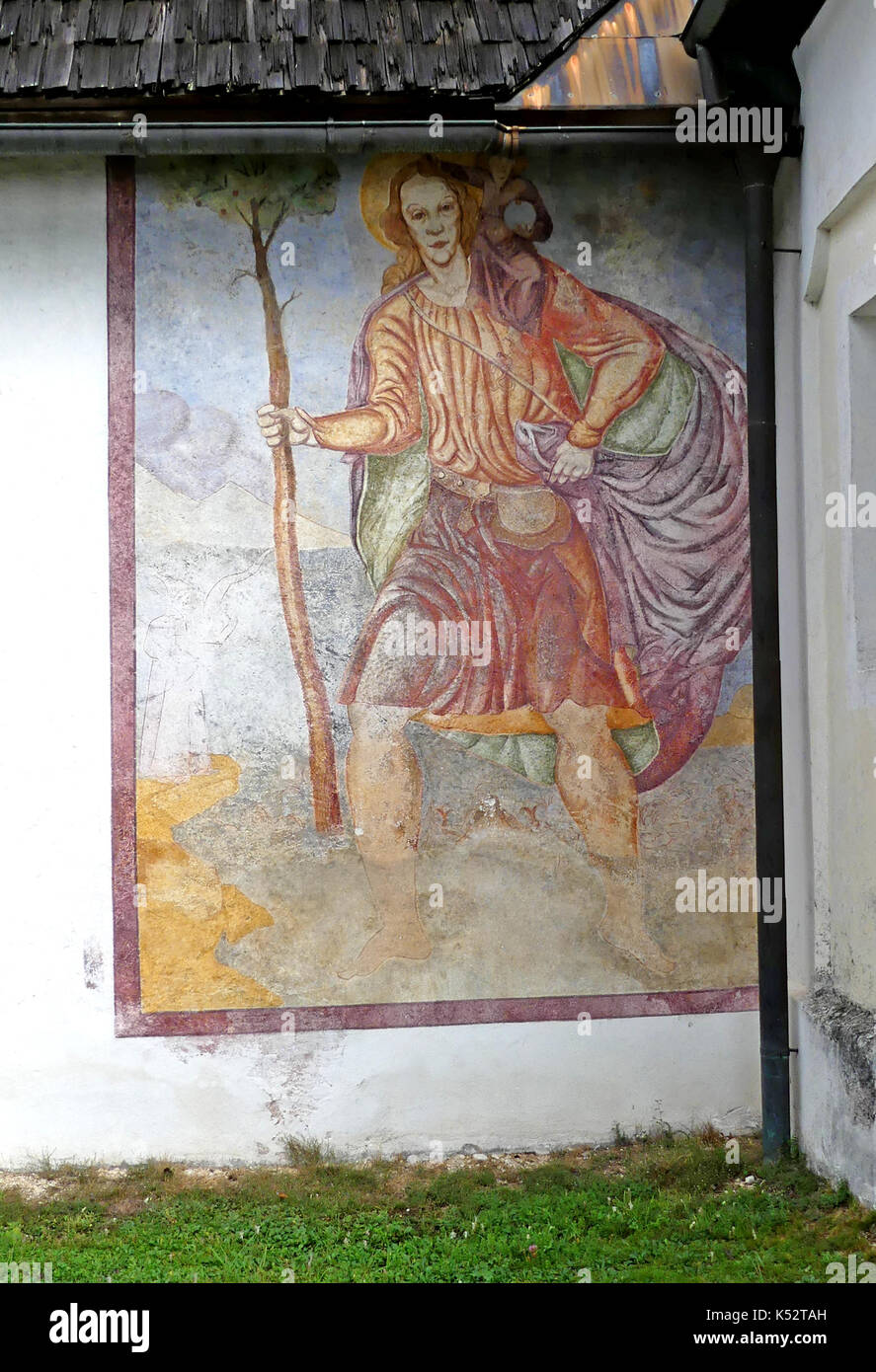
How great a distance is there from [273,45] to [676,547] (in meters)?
2.76

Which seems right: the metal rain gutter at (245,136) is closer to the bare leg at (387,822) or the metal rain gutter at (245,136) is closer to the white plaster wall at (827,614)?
the white plaster wall at (827,614)

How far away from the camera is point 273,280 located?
5875 mm

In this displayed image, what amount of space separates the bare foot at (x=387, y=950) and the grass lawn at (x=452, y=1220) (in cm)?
81

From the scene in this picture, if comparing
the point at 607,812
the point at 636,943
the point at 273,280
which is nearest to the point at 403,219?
the point at 273,280

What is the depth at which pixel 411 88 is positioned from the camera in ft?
17.7

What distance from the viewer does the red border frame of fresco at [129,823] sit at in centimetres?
573

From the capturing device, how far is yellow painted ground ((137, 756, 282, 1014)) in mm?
5734

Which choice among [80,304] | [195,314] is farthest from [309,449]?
[80,304]

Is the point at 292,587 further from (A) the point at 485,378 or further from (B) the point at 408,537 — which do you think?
(A) the point at 485,378

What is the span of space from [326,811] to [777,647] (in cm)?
208

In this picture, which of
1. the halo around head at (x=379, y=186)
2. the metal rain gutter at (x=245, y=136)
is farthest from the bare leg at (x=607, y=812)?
the metal rain gutter at (x=245, y=136)

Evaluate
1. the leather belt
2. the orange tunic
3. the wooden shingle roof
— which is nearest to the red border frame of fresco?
the wooden shingle roof

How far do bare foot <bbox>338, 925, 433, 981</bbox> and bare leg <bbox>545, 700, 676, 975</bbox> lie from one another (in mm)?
827

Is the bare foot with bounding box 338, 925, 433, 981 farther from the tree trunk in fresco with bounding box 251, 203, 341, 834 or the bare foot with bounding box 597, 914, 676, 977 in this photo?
the bare foot with bounding box 597, 914, 676, 977
